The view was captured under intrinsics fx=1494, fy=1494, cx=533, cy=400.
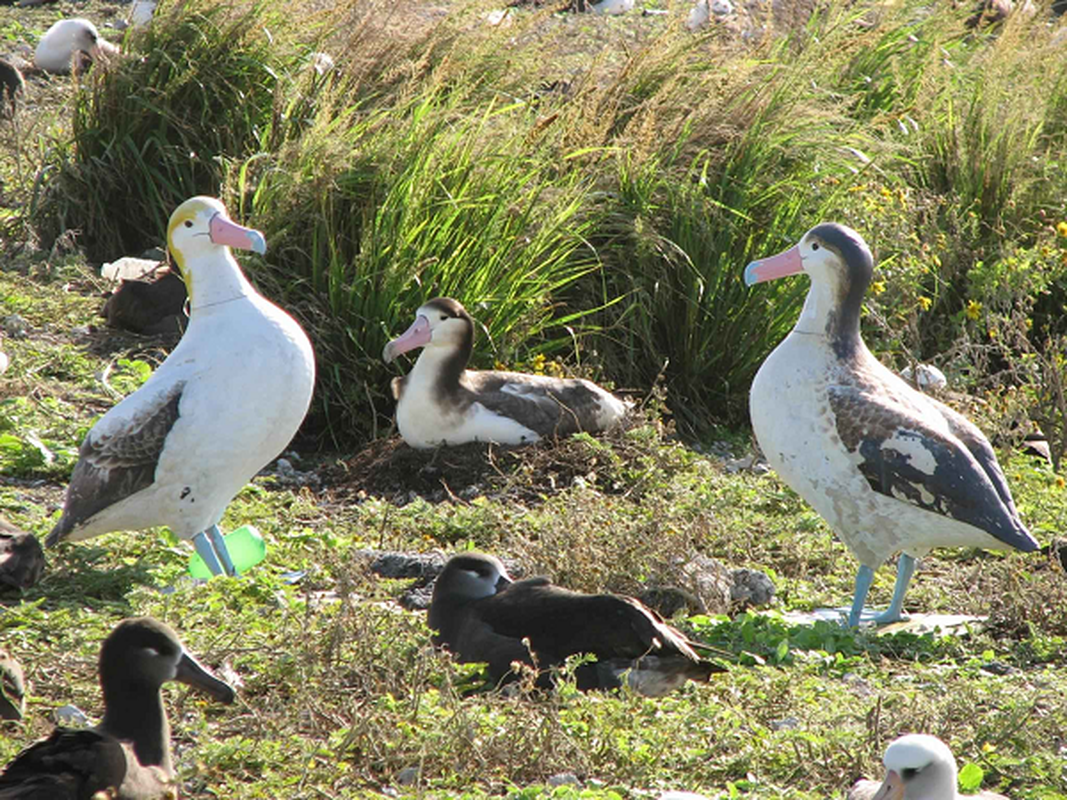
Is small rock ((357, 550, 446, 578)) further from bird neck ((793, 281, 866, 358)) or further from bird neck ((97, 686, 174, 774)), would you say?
bird neck ((97, 686, 174, 774))

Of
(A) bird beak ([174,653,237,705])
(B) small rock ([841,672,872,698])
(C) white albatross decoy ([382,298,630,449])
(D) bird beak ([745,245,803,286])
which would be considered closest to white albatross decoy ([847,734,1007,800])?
(B) small rock ([841,672,872,698])

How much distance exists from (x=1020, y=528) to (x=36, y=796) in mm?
3687

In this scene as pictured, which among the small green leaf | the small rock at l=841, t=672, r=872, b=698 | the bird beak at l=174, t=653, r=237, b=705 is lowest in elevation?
the small rock at l=841, t=672, r=872, b=698

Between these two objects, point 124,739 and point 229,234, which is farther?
point 229,234

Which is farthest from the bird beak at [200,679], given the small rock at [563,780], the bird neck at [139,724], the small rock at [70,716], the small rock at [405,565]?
the small rock at [405,565]

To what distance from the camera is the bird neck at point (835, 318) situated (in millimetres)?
5941

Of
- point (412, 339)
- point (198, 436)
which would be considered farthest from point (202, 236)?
point (412, 339)

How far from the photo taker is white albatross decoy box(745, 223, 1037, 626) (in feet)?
18.2

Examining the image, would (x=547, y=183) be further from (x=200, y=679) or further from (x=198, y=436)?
(x=200, y=679)

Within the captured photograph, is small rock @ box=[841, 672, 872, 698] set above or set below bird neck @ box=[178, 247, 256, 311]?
below

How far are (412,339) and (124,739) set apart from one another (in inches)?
151

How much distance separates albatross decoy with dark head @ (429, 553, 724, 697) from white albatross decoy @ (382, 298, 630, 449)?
7.93 feet

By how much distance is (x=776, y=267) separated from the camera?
629 cm

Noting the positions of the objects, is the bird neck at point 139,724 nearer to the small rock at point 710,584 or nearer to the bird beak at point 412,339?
the small rock at point 710,584
